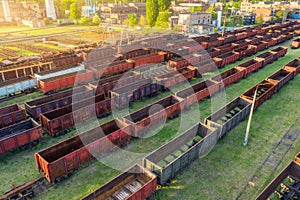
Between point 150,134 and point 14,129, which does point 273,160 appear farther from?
point 14,129

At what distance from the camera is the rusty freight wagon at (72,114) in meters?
20.6

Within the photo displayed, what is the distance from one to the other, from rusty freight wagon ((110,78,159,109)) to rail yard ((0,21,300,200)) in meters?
0.12

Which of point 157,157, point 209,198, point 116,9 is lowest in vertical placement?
point 209,198

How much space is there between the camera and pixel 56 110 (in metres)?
22.4

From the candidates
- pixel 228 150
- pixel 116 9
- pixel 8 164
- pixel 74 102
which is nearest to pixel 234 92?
pixel 228 150

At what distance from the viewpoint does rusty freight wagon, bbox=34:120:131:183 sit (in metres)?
15.6

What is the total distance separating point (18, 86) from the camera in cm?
2888

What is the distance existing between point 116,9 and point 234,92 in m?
85.7

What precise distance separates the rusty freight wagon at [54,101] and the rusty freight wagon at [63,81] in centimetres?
387

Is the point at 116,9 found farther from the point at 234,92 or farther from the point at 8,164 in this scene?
the point at 8,164

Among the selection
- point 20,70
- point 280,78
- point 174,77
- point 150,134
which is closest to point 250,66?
point 280,78

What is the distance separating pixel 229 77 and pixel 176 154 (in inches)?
630

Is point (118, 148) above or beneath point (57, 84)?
beneath

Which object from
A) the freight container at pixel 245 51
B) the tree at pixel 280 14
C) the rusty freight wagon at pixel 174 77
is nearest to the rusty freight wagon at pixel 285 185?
the rusty freight wagon at pixel 174 77
